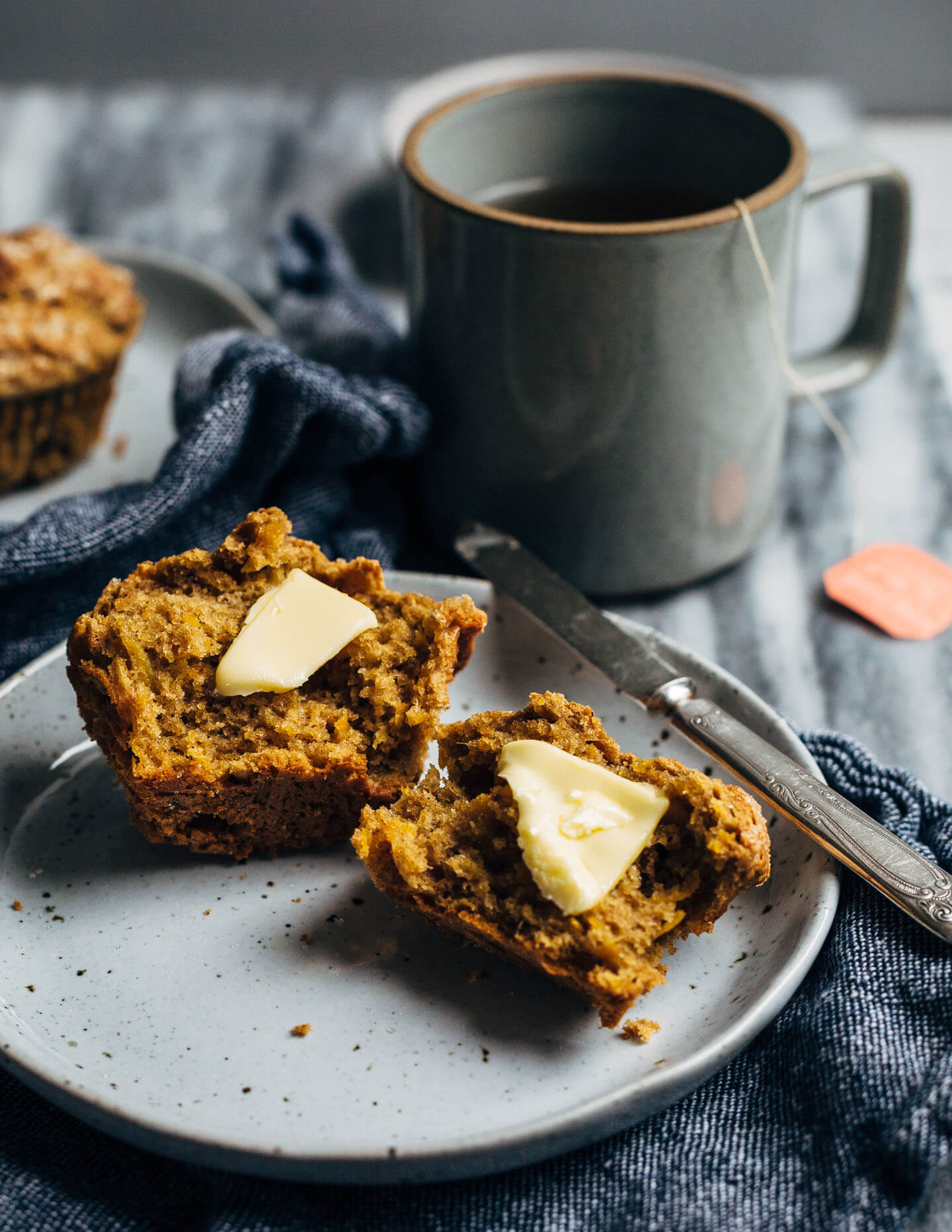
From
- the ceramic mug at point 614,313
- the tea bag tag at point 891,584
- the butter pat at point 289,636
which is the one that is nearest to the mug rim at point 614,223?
→ the ceramic mug at point 614,313

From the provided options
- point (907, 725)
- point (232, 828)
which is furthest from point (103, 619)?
point (907, 725)

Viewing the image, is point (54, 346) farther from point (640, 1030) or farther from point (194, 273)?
point (640, 1030)

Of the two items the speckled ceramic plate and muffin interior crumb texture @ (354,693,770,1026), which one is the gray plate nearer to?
the speckled ceramic plate

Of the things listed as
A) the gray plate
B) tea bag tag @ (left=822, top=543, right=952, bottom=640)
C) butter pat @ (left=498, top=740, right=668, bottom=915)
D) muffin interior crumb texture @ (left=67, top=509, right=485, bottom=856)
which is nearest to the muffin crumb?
butter pat @ (left=498, top=740, right=668, bottom=915)

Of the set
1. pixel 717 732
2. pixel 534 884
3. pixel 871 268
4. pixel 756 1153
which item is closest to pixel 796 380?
pixel 871 268

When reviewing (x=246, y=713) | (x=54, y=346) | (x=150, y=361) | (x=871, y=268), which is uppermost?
(x=871, y=268)

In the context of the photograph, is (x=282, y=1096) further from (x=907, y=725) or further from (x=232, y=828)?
(x=907, y=725)

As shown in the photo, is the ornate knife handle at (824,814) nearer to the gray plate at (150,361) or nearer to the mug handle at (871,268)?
the mug handle at (871,268)
